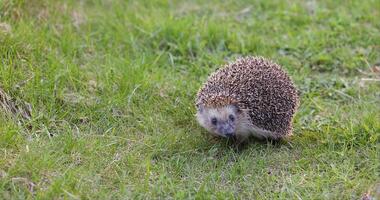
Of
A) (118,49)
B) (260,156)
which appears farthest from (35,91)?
(260,156)

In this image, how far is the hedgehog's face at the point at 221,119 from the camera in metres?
5.85

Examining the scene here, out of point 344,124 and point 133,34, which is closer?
point 344,124

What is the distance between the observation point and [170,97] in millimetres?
6609

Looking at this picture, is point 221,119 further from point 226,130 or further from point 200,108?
point 200,108

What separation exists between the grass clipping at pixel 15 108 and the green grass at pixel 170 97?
7 cm

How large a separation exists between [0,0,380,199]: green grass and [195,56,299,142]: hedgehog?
0.58 ft

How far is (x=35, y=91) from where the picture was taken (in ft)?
19.8

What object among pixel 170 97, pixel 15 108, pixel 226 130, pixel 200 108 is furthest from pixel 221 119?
pixel 15 108

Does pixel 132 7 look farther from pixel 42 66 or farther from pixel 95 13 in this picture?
pixel 42 66

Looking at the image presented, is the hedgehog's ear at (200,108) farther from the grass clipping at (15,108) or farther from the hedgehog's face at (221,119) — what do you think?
the grass clipping at (15,108)

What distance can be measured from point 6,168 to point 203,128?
6.45 ft

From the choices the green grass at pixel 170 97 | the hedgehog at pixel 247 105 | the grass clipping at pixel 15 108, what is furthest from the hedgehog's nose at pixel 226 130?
the grass clipping at pixel 15 108

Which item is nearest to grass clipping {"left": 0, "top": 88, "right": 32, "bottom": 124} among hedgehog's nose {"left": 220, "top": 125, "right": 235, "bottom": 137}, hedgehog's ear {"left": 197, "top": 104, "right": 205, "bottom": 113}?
hedgehog's ear {"left": 197, "top": 104, "right": 205, "bottom": 113}

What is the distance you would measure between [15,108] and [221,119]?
5.92 ft
